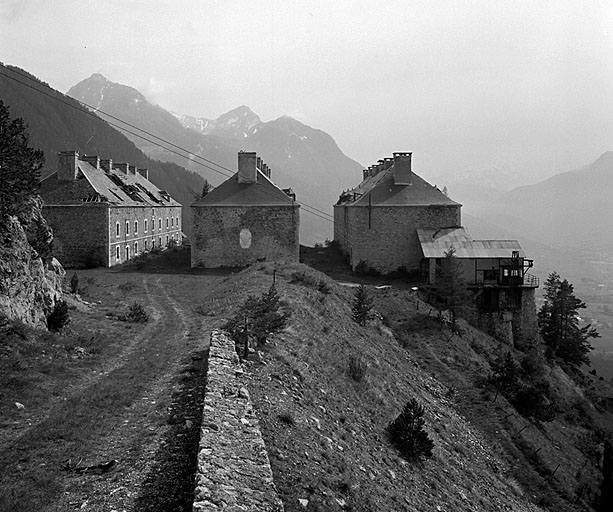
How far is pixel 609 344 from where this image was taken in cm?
9744

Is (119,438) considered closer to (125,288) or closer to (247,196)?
(125,288)

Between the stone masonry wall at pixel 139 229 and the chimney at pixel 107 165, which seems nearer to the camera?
→ the stone masonry wall at pixel 139 229

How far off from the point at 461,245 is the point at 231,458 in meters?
33.5

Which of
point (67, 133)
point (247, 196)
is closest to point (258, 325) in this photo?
point (247, 196)

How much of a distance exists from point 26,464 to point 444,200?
37621mm

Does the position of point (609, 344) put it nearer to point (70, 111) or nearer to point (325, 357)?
point (325, 357)

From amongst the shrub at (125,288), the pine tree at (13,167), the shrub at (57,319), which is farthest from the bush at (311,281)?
the pine tree at (13,167)

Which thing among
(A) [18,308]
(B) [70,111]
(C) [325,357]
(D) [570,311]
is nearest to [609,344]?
(D) [570,311]

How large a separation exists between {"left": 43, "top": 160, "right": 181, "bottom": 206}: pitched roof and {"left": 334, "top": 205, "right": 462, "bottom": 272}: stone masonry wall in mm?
21750

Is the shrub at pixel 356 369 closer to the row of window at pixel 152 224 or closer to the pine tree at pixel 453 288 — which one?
the pine tree at pixel 453 288

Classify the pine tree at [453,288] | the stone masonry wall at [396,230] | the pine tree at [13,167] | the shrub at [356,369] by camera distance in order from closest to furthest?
the pine tree at [13,167] → the shrub at [356,369] → the pine tree at [453,288] → the stone masonry wall at [396,230]

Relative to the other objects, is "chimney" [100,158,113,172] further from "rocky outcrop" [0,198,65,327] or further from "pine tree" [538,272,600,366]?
"pine tree" [538,272,600,366]

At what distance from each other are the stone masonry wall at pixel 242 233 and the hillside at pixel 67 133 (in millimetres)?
64284

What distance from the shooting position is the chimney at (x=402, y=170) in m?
42.4
